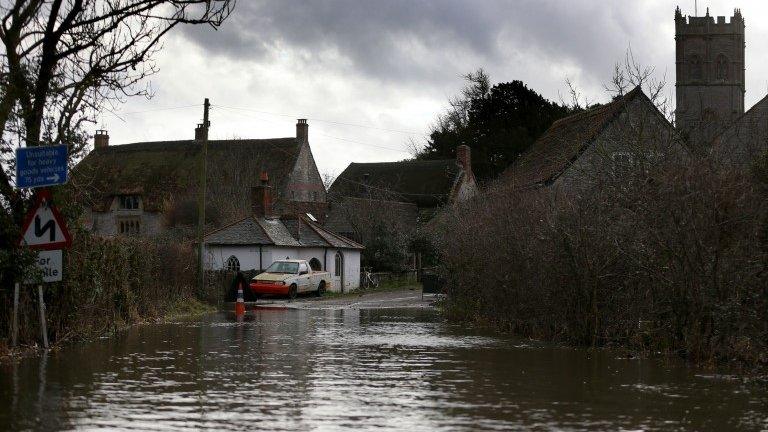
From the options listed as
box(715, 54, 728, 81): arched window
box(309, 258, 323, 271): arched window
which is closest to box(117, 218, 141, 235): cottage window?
box(309, 258, 323, 271): arched window

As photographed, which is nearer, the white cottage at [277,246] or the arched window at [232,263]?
the white cottage at [277,246]

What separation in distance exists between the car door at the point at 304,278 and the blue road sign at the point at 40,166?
2775 centimetres

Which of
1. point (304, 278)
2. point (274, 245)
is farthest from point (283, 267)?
point (274, 245)

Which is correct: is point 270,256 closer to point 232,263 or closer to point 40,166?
point 232,263

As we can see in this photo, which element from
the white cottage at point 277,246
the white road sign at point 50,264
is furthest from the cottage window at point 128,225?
the white road sign at point 50,264

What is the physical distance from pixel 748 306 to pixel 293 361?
7187 millimetres

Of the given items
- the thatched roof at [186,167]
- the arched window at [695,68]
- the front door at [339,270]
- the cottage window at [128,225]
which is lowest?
the front door at [339,270]

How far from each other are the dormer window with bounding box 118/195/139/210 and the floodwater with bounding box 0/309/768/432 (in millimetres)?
49488

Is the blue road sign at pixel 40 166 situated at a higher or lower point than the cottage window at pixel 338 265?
higher

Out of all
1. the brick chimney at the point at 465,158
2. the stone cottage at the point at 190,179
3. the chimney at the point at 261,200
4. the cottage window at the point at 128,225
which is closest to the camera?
the chimney at the point at 261,200

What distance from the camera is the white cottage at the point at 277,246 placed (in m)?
47.5

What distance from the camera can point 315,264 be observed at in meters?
51.2

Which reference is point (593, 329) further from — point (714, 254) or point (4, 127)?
point (4, 127)

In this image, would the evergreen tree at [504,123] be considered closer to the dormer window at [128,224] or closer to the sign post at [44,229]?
the dormer window at [128,224]
